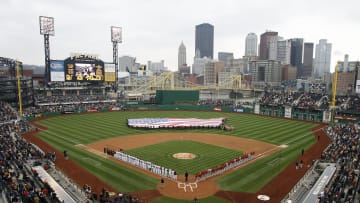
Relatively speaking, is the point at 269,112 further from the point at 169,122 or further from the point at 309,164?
the point at 309,164

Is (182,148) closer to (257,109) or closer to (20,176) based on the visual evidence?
(20,176)

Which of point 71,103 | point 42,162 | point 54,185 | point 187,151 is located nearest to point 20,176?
point 54,185

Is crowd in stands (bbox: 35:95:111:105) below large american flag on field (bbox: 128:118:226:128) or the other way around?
the other way around

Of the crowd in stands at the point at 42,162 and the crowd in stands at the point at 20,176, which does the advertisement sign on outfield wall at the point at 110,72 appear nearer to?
the crowd in stands at the point at 42,162

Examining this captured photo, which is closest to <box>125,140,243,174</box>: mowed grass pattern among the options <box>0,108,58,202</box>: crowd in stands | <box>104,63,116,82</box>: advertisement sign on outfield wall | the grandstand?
the grandstand

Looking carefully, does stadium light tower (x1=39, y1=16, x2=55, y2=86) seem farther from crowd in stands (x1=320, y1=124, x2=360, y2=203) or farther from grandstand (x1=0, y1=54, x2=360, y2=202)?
crowd in stands (x1=320, y1=124, x2=360, y2=203)

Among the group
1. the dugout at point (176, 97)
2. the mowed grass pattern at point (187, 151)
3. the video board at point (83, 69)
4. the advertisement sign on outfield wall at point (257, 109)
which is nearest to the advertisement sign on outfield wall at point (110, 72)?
the video board at point (83, 69)
